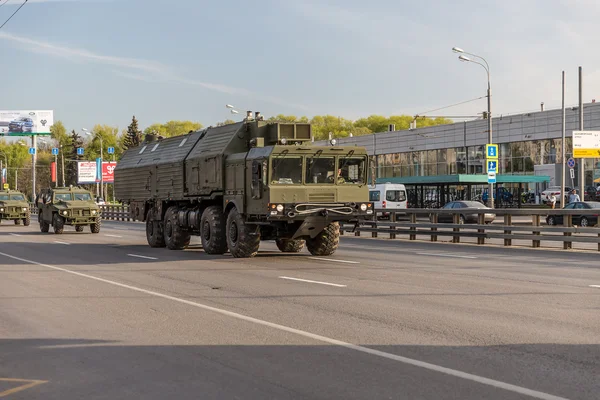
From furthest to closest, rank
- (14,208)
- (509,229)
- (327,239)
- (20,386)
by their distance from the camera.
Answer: (14,208), (509,229), (327,239), (20,386)

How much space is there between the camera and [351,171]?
20.3 metres

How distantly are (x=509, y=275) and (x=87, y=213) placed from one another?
26458mm

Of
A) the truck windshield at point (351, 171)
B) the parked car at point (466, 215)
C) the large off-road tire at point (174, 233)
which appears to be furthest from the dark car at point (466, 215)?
the truck windshield at point (351, 171)

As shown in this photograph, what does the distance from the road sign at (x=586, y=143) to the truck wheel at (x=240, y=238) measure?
31172 millimetres

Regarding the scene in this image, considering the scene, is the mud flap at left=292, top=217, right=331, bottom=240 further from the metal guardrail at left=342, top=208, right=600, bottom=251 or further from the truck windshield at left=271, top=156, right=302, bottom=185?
the metal guardrail at left=342, top=208, right=600, bottom=251

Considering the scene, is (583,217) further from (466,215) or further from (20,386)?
(20,386)

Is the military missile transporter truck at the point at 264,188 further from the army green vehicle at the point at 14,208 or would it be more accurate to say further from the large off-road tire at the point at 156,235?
the army green vehicle at the point at 14,208

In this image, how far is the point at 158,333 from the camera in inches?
355

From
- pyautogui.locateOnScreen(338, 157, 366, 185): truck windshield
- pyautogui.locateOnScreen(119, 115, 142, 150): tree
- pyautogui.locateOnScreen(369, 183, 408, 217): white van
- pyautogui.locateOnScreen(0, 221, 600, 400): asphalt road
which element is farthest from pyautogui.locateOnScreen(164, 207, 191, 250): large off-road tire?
pyautogui.locateOnScreen(119, 115, 142, 150): tree

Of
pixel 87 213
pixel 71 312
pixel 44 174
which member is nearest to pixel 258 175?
pixel 71 312

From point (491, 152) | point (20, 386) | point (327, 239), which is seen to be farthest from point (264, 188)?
point (491, 152)

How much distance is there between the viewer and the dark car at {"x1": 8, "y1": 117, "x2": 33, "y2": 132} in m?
99.8

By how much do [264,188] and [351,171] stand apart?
2.48m

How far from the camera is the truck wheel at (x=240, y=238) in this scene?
20.1 metres
